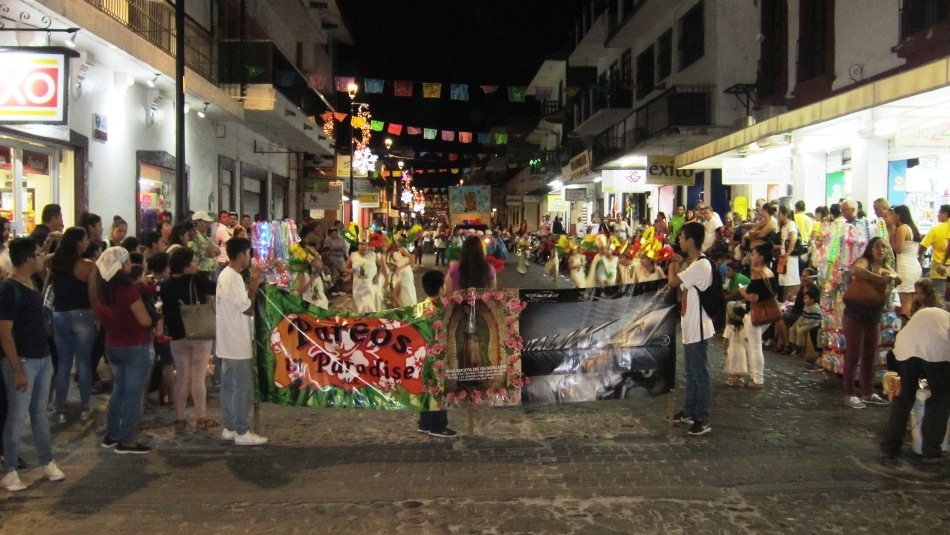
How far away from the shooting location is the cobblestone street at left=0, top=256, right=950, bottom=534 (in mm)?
5453

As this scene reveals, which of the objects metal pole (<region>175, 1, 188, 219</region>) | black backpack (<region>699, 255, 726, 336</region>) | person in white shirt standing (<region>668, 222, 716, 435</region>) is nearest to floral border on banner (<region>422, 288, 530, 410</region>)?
person in white shirt standing (<region>668, 222, 716, 435</region>)

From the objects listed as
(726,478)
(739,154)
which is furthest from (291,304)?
(739,154)

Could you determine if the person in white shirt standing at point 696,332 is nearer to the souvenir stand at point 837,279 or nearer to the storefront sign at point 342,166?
the souvenir stand at point 837,279

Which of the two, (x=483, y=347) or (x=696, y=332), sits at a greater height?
(x=696, y=332)

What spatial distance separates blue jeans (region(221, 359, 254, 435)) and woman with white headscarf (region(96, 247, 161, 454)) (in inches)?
26.8

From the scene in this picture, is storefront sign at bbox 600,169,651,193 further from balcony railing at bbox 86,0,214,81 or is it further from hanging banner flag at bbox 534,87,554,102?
hanging banner flag at bbox 534,87,554,102

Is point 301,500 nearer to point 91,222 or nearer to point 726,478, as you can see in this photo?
point 726,478

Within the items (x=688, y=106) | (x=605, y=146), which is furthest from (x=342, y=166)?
(x=688, y=106)

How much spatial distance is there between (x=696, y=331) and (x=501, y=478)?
8.01ft

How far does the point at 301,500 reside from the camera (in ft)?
19.2

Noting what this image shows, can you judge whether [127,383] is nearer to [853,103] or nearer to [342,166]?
[853,103]

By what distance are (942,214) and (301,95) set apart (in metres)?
18.5

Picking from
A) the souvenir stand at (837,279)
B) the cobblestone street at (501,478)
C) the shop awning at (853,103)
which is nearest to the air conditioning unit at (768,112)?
the shop awning at (853,103)

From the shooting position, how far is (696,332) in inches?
298
